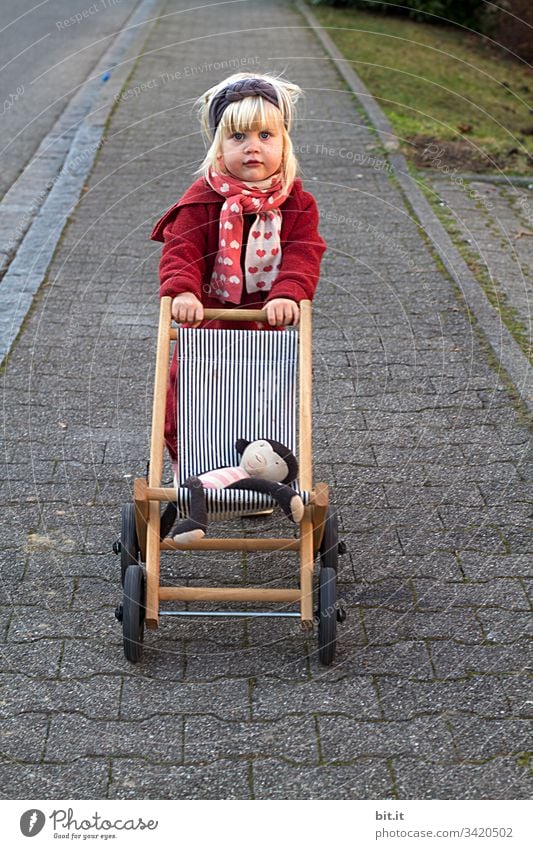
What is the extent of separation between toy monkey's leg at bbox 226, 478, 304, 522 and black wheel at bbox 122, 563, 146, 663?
44 cm

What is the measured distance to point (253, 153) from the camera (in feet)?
13.3

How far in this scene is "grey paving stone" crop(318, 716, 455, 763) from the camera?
338 centimetres

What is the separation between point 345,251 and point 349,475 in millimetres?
3380

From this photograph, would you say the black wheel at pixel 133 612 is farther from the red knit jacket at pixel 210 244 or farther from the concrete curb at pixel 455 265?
the concrete curb at pixel 455 265

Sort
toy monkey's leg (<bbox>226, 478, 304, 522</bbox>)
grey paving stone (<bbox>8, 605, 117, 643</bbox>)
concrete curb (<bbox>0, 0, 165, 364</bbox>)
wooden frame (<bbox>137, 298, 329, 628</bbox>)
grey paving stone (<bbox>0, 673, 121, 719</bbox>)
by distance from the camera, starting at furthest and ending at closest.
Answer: concrete curb (<bbox>0, 0, 165, 364</bbox>), grey paving stone (<bbox>8, 605, 117, 643</bbox>), wooden frame (<bbox>137, 298, 329, 628</bbox>), toy monkey's leg (<bbox>226, 478, 304, 522</bbox>), grey paving stone (<bbox>0, 673, 121, 719</bbox>)

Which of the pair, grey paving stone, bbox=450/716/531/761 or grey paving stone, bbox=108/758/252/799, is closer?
grey paving stone, bbox=108/758/252/799

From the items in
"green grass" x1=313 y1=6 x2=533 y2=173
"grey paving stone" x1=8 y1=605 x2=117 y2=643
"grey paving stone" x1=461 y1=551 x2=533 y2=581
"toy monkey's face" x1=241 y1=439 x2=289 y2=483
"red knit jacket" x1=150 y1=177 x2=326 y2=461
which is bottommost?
"grey paving stone" x1=8 y1=605 x2=117 y2=643

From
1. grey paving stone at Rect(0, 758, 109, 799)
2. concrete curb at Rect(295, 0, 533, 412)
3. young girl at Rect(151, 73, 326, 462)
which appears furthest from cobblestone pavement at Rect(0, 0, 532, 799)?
young girl at Rect(151, 73, 326, 462)

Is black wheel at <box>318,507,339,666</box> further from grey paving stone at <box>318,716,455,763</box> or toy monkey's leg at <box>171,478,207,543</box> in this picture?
toy monkey's leg at <box>171,478,207,543</box>

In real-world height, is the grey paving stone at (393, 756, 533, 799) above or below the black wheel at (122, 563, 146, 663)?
below

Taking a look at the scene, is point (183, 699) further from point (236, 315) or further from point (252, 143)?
point (252, 143)

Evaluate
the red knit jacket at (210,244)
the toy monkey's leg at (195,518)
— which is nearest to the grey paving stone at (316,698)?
the toy monkey's leg at (195,518)

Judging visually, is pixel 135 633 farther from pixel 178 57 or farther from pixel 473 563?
pixel 178 57

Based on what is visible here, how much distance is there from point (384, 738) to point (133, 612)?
91cm
